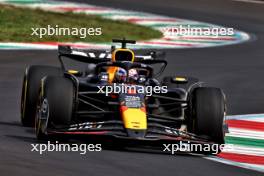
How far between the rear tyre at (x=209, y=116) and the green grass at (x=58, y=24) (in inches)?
491

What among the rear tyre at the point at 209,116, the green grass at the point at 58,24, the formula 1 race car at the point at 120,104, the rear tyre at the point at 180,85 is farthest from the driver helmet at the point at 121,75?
the green grass at the point at 58,24

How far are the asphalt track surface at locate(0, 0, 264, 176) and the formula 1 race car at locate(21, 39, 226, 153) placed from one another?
11.8 inches

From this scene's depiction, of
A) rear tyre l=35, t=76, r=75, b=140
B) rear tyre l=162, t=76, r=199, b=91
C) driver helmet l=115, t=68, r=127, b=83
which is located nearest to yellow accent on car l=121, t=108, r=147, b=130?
rear tyre l=35, t=76, r=75, b=140

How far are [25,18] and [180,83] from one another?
14837 mm

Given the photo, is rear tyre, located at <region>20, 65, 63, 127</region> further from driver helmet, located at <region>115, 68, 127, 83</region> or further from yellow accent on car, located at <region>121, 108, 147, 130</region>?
yellow accent on car, located at <region>121, 108, 147, 130</region>

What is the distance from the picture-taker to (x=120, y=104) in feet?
42.3

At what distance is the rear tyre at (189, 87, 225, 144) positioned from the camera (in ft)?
42.1

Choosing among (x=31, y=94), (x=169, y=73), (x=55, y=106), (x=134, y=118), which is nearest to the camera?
(x=134, y=118)

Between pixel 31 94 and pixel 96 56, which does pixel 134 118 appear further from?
pixel 96 56

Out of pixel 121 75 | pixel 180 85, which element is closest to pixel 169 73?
pixel 180 85

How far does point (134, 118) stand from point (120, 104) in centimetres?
43

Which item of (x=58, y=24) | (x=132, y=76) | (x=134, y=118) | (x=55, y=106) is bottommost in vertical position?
(x=134, y=118)

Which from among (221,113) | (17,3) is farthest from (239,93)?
(17,3)

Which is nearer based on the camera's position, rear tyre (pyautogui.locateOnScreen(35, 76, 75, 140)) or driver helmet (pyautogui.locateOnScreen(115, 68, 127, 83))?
rear tyre (pyautogui.locateOnScreen(35, 76, 75, 140))
